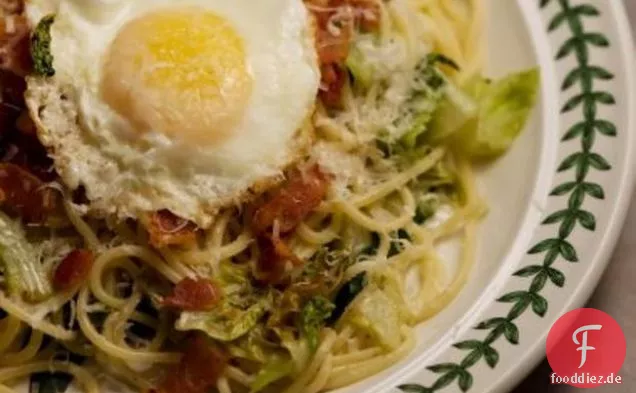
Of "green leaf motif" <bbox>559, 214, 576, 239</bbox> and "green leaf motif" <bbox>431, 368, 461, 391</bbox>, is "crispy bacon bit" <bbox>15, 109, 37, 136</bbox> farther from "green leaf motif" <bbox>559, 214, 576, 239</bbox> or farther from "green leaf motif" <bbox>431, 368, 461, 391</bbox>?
"green leaf motif" <bbox>559, 214, 576, 239</bbox>

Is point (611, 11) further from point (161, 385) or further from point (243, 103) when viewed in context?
point (161, 385)

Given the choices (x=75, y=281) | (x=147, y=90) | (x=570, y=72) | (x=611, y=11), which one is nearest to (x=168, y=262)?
(x=75, y=281)

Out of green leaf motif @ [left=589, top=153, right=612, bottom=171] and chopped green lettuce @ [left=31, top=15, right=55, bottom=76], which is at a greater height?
chopped green lettuce @ [left=31, top=15, right=55, bottom=76]

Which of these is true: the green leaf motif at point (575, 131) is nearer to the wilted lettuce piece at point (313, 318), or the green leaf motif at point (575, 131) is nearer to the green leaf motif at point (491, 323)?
the green leaf motif at point (491, 323)

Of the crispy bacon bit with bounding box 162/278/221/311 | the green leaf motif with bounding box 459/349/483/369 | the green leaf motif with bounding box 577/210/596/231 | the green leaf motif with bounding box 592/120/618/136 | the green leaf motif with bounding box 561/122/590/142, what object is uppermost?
the green leaf motif with bounding box 592/120/618/136

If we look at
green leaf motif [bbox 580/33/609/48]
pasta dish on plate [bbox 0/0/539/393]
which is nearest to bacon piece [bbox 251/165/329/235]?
pasta dish on plate [bbox 0/0/539/393]

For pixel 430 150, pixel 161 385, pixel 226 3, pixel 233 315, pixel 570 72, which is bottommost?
pixel 161 385

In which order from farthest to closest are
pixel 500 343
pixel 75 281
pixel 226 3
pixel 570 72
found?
pixel 570 72 → pixel 226 3 → pixel 75 281 → pixel 500 343
